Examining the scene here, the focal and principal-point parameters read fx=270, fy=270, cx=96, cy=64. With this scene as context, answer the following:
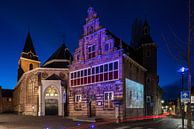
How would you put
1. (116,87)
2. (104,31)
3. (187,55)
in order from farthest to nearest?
(104,31)
(116,87)
(187,55)

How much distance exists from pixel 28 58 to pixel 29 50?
259cm

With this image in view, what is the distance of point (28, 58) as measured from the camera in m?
85.0

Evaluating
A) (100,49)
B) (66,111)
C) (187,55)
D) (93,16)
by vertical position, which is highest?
(93,16)

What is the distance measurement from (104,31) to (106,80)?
705 centimetres

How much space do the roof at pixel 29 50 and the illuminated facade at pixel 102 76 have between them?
43760 millimetres

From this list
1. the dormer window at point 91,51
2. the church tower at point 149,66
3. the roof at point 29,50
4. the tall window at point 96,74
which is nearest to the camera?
the tall window at point 96,74

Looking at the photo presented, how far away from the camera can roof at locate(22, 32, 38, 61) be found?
8474cm

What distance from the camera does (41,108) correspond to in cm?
4972

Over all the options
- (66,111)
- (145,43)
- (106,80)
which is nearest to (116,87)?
(106,80)

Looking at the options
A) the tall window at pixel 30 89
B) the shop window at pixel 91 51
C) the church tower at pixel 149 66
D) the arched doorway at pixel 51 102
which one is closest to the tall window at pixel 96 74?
the shop window at pixel 91 51

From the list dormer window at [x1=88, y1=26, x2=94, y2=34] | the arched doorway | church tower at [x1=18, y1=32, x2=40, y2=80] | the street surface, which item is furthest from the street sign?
church tower at [x1=18, y1=32, x2=40, y2=80]

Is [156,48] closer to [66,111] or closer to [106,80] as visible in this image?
[106,80]

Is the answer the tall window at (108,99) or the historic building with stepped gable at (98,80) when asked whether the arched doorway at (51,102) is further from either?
the tall window at (108,99)

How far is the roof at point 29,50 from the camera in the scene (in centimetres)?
8474
